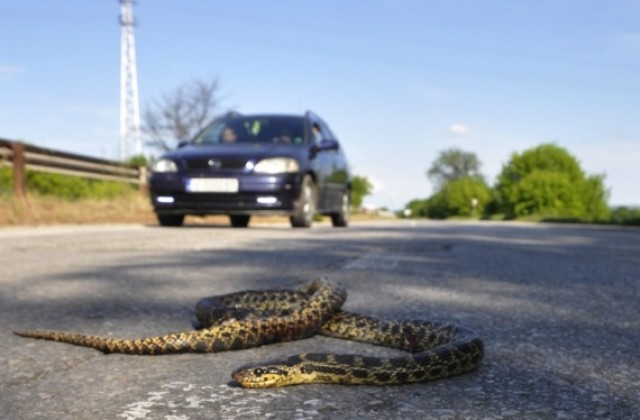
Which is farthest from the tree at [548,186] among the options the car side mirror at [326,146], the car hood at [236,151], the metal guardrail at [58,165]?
the car hood at [236,151]

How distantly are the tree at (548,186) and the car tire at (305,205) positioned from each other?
261ft

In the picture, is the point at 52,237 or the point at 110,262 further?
the point at 52,237

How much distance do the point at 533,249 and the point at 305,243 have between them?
2396 millimetres

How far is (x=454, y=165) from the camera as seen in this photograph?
449ft

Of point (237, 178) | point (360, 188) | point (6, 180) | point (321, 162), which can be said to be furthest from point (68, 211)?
point (360, 188)

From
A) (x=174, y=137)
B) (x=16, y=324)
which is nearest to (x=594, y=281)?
(x=16, y=324)

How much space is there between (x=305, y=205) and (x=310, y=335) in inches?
362

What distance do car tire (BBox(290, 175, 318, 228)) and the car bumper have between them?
0.36 metres

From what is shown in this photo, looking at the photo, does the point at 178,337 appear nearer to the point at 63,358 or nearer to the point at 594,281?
the point at 63,358

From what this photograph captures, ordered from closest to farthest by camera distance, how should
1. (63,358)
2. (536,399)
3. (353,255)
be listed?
(536,399), (63,358), (353,255)

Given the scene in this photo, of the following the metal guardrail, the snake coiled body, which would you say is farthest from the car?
the snake coiled body

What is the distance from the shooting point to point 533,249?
8.27 m

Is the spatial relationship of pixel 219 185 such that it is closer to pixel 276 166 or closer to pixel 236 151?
pixel 236 151

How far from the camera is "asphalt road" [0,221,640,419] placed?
2.03 metres
